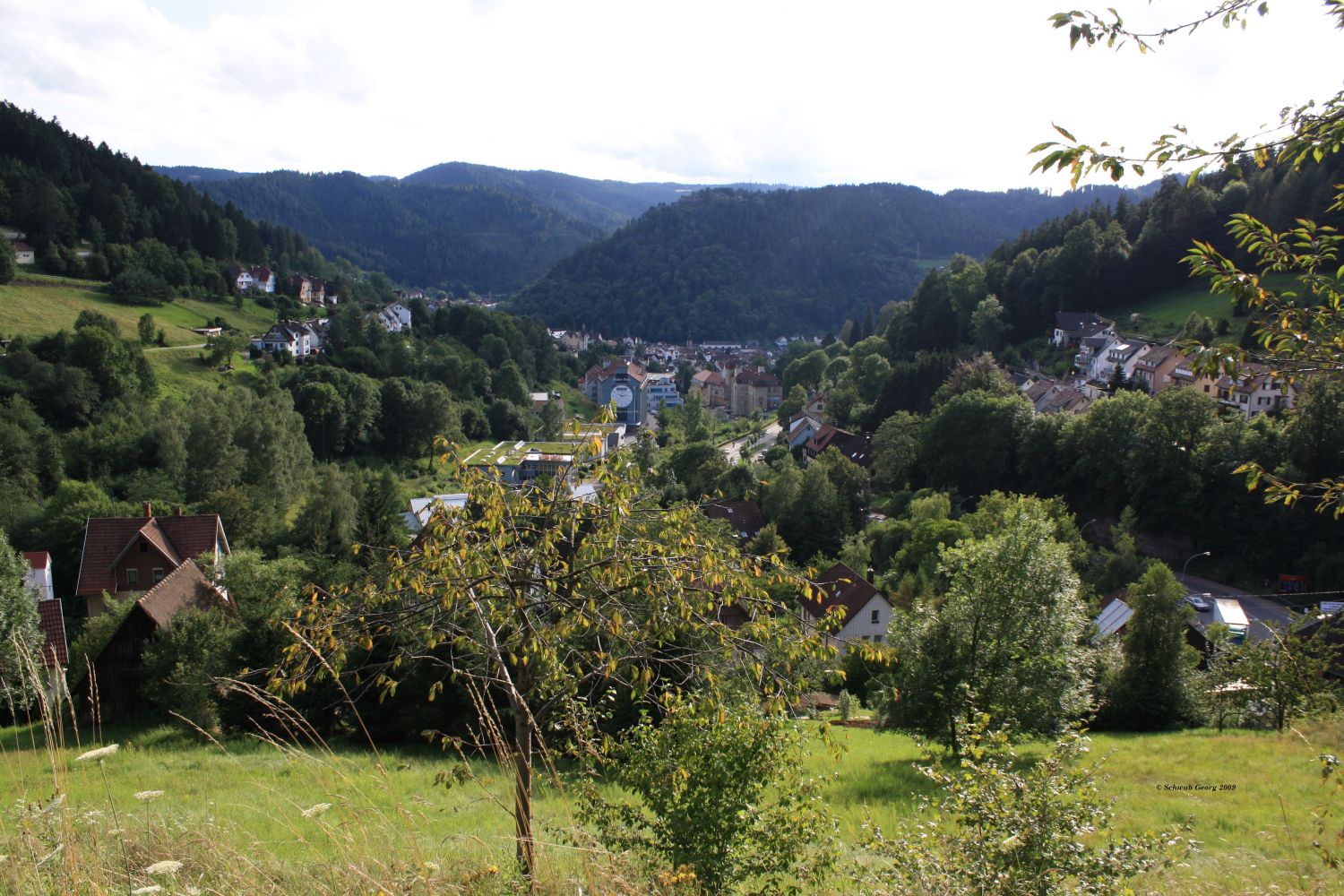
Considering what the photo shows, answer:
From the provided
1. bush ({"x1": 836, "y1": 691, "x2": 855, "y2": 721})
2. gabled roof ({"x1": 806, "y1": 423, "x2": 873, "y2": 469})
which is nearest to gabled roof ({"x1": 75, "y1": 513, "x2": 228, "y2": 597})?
bush ({"x1": 836, "y1": 691, "x2": 855, "y2": 721})

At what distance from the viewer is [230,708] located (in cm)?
1523

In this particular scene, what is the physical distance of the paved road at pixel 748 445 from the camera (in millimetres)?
61938

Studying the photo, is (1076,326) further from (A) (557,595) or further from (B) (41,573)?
(A) (557,595)

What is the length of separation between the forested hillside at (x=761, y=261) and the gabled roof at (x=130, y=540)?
119 meters

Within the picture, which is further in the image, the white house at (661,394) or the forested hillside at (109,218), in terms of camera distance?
the white house at (661,394)

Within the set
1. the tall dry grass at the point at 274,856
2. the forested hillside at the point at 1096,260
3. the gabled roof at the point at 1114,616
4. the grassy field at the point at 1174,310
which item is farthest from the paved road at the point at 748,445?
the tall dry grass at the point at 274,856

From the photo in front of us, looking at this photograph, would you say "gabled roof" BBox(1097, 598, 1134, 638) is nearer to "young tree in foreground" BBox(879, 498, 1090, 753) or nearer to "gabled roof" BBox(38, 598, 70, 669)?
"young tree in foreground" BBox(879, 498, 1090, 753)

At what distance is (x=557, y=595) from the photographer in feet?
15.8

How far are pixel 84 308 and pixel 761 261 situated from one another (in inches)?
5101

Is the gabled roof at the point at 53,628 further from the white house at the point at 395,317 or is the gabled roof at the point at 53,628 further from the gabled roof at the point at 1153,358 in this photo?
the white house at the point at 395,317

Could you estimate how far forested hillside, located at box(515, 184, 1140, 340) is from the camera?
6053 inches

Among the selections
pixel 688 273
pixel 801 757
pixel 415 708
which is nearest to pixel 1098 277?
pixel 415 708

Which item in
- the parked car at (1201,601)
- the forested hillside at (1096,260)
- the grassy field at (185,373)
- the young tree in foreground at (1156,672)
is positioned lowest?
the parked car at (1201,601)

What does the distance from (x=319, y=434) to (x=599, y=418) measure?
5277cm
